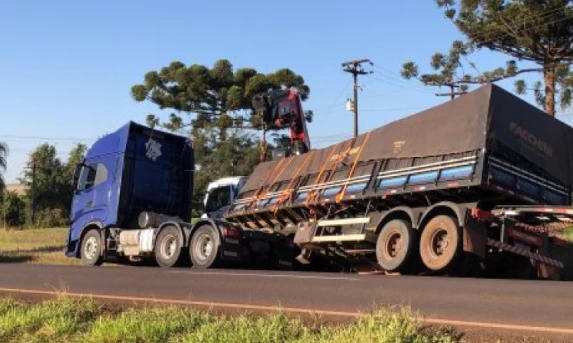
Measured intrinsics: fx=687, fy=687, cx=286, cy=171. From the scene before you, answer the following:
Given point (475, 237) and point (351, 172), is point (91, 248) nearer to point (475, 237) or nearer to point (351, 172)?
point (351, 172)

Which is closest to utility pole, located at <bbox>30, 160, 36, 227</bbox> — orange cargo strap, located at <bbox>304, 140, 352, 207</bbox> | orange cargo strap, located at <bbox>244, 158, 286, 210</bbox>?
orange cargo strap, located at <bbox>244, 158, 286, 210</bbox>

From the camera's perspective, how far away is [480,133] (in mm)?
11984

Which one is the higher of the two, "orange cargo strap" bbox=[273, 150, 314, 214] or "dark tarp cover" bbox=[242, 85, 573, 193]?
"dark tarp cover" bbox=[242, 85, 573, 193]

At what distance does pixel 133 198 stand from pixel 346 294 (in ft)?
36.5

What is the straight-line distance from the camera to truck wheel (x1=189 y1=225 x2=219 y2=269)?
1562 cm

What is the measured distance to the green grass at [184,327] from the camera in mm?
5512

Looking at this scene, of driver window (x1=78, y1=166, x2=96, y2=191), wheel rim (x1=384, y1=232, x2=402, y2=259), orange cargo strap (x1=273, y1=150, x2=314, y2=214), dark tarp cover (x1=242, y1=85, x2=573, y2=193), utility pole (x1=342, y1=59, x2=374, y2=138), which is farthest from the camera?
utility pole (x1=342, y1=59, x2=374, y2=138)

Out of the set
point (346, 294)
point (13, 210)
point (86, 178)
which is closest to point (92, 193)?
point (86, 178)

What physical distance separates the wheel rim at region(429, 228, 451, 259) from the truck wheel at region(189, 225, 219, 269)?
5291 mm

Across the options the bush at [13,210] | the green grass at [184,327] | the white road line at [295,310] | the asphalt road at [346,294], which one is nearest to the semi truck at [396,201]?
the asphalt road at [346,294]

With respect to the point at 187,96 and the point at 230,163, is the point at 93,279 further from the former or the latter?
the point at 187,96

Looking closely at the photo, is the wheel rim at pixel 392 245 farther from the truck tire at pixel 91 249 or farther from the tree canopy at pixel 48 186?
the tree canopy at pixel 48 186

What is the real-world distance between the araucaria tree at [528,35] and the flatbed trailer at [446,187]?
1443 cm

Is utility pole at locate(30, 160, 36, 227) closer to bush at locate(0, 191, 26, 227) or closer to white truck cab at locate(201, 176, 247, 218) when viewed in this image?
bush at locate(0, 191, 26, 227)
